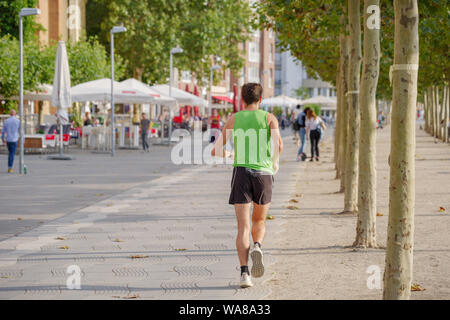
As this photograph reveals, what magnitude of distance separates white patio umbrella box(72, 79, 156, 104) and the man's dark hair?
76.7ft

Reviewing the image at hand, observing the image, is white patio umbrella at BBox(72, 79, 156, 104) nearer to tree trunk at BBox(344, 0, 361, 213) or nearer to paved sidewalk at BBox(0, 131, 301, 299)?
paved sidewalk at BBox(0, 131, 301, 299)

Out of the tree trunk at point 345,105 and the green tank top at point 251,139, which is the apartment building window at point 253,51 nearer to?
the tree trunk at point 345,105

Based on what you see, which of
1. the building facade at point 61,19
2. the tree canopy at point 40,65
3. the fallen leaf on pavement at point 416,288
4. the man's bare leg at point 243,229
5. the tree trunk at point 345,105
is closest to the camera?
the fallen leaf on pavement at point 416,288

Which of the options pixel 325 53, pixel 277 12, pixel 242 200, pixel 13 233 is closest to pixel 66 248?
pixel 13 233

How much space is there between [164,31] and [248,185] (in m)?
40.3

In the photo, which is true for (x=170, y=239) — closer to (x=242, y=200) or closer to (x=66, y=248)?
(x=66, y=248)

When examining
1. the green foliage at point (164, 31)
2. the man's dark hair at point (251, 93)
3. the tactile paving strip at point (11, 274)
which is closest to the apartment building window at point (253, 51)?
the green foliage at point (164, 31)

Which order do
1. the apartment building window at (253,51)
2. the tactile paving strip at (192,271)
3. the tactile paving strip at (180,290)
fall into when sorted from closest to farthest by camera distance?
the tactile paving strip at (180,290) → the tactile paving strip at (192,271) → the apartment building window at (253,51)

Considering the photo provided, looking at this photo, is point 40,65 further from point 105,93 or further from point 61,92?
point 61,92

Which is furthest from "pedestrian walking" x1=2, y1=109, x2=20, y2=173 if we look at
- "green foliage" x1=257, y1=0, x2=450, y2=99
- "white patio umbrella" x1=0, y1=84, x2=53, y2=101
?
"white patio umbrella" x1=0, y1=84, x2=53, y2=101

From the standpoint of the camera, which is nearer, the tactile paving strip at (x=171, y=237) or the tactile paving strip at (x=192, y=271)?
the tactile paving strip at (x=192, y=271)

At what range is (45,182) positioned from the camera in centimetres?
1816

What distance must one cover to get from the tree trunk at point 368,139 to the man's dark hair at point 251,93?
8.85ft

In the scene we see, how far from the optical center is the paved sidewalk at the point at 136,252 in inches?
273
